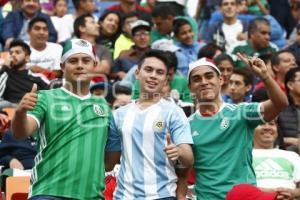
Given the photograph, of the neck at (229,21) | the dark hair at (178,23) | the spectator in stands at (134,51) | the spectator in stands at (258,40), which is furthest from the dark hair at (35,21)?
the neck at (229,21)

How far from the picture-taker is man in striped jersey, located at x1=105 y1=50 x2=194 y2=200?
7.40m

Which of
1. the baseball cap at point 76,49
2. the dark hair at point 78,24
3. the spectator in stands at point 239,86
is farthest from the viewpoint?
the dark hair at point 78,24

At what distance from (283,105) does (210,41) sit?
314 inches

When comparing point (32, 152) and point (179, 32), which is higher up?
point (179, 32)

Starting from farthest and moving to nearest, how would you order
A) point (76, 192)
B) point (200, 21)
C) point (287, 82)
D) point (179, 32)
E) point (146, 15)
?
point (200, 21) → point (146, 15) → point (179, 32) → point (287, 82) → point (76, 192)

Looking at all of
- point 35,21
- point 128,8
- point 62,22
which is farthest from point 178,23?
point 35,21

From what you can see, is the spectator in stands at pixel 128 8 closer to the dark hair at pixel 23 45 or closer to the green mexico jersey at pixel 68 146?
the dark hair at pixel 23 45

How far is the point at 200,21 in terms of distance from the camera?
1700cm

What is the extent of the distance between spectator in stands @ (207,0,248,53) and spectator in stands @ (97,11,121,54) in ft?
5.06

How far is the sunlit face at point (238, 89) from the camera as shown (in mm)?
11984

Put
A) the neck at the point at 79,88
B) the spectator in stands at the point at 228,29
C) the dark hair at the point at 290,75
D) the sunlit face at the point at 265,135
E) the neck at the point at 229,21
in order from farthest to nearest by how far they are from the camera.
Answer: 1. the neck at the point at 229,21
2. the spectator in stands at the point at 228,29
3. the dark hair at the point at 290,75
4. the sunlit face at the point at 265,135
5. the neck at the point at 79,88

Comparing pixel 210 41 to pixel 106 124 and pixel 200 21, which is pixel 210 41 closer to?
pixel 200 21

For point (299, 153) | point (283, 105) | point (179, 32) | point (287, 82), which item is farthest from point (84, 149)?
point (179, 32)

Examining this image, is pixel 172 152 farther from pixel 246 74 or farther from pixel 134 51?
pixel 134 51
